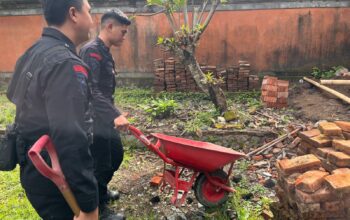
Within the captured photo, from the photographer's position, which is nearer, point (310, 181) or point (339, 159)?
point (310, 181)

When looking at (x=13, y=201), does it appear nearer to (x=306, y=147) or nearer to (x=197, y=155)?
(x=197, y=155)

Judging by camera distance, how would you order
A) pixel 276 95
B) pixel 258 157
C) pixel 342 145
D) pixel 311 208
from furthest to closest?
1. pixel 276 95
2. pixel 258 157
3. pixel 342 145
4. pixel 311 208

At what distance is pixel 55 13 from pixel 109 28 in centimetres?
172

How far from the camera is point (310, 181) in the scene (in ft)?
9.05

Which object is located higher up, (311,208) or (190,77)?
(190,77)

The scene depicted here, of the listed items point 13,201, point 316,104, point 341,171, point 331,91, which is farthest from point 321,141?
point 13,201

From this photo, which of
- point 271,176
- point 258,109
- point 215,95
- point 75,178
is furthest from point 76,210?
point 258,109

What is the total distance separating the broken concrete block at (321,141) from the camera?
3463 millimetres

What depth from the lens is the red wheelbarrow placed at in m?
3.43

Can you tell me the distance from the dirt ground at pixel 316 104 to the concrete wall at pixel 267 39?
1.20 meters

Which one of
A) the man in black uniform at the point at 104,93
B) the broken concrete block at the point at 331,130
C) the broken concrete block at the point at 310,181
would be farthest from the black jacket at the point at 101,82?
the broken concrete block at the point at 331,130

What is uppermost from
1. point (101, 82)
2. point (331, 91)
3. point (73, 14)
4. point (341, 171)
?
point (73, 14)

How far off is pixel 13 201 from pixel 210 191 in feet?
8.33

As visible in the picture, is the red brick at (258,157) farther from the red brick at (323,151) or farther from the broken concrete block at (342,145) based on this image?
the broken concrete block at (342,145)
